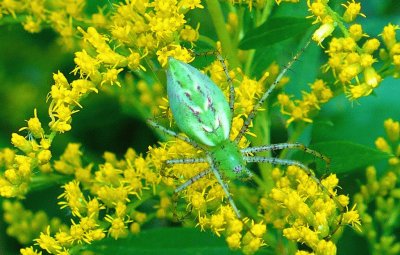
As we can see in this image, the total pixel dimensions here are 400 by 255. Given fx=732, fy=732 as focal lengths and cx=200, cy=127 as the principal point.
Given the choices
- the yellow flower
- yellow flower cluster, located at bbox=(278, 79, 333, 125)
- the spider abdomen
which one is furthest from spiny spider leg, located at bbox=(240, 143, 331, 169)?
the yellow flower

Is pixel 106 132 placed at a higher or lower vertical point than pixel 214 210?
higher

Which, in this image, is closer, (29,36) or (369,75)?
(369,75)

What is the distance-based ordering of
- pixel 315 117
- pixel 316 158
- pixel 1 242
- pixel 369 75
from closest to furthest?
pixel 369 75 → pixel 316 158 → pixel 315 117 → pixel 1 242

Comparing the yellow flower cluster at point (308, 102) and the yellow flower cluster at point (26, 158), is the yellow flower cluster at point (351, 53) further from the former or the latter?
the yellow flower cluster at point (26, 158)

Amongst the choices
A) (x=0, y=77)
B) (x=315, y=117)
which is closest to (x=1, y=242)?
(x=0, y=77)

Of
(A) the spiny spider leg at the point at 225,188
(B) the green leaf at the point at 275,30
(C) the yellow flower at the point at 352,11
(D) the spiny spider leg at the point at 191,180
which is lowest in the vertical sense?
(A) the spiny spider leg at the point at 225,188

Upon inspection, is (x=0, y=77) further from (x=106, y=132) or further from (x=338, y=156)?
(x=338, y=156)

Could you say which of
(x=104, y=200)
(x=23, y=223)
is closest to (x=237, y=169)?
(x=104, y=200)

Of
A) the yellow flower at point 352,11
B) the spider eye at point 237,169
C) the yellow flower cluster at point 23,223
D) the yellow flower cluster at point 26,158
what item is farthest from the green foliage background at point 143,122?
the yellow flower cluster at point 23,223

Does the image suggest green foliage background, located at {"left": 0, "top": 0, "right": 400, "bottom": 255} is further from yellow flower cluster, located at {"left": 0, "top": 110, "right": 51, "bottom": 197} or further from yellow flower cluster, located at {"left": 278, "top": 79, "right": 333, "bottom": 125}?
yellow flower cluster, located at {"left": 0, "top": 110, "right": 51, "bottom": 197}
